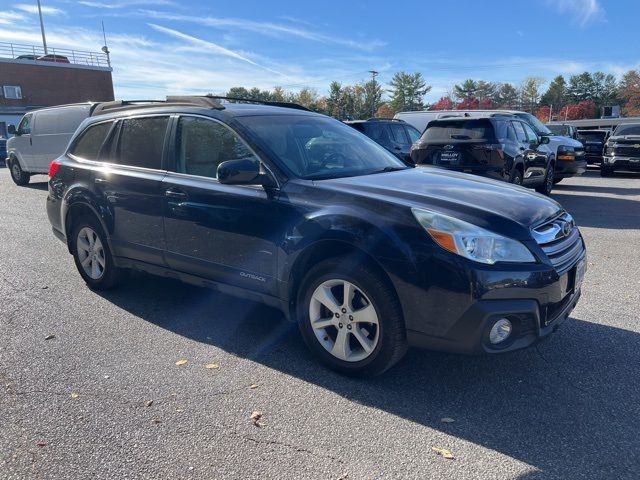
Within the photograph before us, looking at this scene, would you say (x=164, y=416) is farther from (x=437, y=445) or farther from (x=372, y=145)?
(x=372, y=145)

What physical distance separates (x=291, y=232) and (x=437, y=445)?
5.30 feet

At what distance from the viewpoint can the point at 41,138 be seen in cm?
1399

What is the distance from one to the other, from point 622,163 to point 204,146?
55.5 feet

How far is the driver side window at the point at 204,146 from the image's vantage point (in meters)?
4.05

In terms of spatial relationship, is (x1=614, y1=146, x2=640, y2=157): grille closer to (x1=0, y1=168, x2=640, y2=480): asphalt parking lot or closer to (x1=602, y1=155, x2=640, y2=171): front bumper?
(x1=602, y1=155, x2=640, y2=171): front bumper

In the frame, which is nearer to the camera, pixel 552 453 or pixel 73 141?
pixel 552 453

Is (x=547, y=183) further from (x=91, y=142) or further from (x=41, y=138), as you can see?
(x=41, y=138)

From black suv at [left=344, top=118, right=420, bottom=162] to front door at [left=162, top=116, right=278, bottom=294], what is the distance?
8.43 metres

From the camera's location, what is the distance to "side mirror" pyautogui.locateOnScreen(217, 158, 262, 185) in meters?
3.62

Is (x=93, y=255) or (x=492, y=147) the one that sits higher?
(x=492, y=147)

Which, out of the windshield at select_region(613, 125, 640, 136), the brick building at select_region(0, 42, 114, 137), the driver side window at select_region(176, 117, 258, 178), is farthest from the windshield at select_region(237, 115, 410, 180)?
the brick building at select_region(0, 42, 114, 137)

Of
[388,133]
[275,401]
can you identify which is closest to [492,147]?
[388,133]

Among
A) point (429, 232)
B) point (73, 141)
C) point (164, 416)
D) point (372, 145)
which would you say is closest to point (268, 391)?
point (164, 416)

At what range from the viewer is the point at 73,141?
5578 mm
